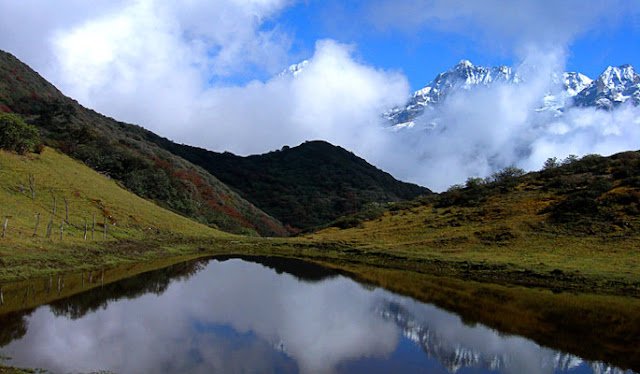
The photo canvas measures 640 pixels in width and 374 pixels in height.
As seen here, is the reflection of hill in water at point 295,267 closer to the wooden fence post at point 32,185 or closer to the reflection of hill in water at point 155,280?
the reflection of hill in water at point 155,280

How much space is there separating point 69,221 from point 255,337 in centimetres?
3095

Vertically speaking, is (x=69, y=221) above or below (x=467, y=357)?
above

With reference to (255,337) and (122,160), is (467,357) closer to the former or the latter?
(255,337)

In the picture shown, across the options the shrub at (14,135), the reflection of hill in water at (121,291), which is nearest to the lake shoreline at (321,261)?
the reflection of hill in water at (121,291)

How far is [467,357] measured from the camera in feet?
61.4

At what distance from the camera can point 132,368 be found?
15.4m

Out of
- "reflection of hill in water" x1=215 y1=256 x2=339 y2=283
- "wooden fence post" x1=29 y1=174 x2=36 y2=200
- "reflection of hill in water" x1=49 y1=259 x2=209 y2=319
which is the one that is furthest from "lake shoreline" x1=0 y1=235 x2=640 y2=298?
"wooden fence post" x1=29 y1=174 x2=36 y2=200

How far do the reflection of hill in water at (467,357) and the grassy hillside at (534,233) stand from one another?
14.5 metres

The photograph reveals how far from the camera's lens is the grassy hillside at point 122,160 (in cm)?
8056

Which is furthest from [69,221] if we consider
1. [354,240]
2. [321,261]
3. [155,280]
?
[354,240]

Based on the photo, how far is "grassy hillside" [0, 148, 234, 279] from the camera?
30562 millimetres

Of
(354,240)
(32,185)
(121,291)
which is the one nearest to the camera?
(121,291)

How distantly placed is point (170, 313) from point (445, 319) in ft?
50.0

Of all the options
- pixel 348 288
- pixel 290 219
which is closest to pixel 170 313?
pixel 348 288
